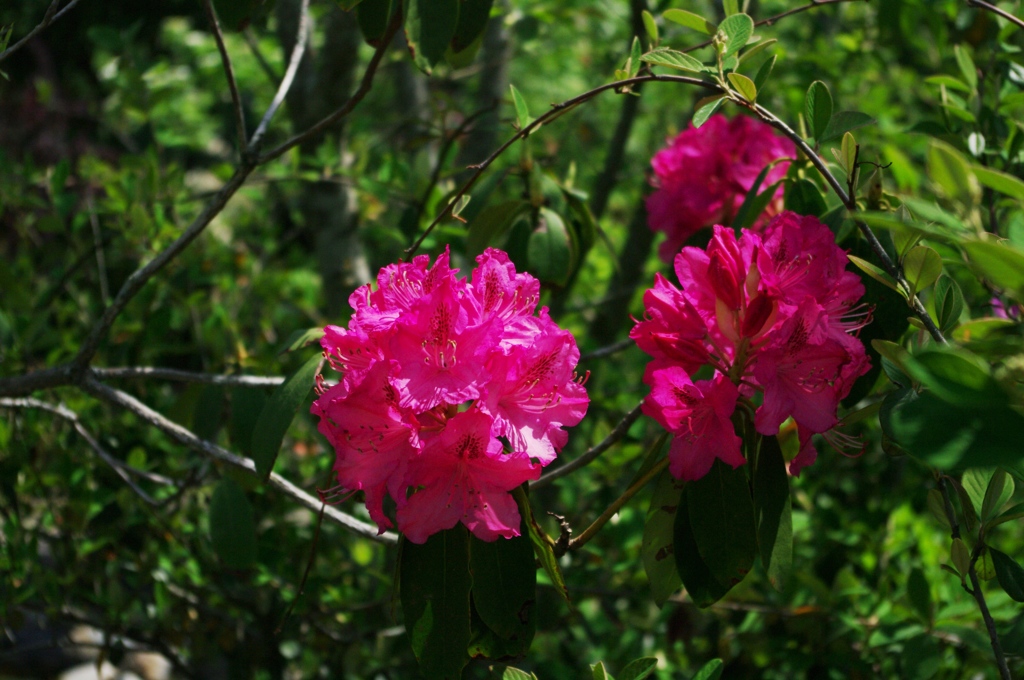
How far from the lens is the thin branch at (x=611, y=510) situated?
0.97 m

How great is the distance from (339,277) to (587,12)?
104 cm

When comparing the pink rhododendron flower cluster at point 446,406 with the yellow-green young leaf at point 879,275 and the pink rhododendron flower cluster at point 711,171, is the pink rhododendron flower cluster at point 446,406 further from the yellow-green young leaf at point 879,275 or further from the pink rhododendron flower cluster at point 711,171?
the pink rhododendron flower cluster at point 711,171

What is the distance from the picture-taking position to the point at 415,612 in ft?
3.07

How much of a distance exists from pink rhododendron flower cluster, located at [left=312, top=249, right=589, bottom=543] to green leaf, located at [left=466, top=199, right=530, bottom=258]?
440 millimetres

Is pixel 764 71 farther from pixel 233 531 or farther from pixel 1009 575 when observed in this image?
pixel 233 531

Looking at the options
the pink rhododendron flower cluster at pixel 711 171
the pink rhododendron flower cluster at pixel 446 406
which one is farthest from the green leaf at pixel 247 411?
the pink rhododendron flower cluster at pixel 711 171

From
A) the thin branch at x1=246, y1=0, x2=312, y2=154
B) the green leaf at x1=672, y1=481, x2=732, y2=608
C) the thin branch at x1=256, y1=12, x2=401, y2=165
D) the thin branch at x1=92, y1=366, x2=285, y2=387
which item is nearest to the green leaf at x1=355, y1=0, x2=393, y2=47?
the thin branch at x1=256, y1=12, x2=401, y2=165

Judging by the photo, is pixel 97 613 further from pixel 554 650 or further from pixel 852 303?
pixel 852 303

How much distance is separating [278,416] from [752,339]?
56 centimetres

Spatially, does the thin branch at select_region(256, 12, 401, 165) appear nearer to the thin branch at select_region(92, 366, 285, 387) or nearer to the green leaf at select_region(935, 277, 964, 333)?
the thin branch at select_region(92, 366, 285, 387)

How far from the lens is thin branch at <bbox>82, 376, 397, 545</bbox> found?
3.81 ft

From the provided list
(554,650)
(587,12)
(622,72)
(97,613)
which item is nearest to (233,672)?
(97,613)

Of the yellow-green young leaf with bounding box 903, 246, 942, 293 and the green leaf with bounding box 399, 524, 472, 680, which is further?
the green leaf with bounding box 399, 524, 472, 680

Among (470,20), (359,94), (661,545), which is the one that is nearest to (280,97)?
(359,94)
